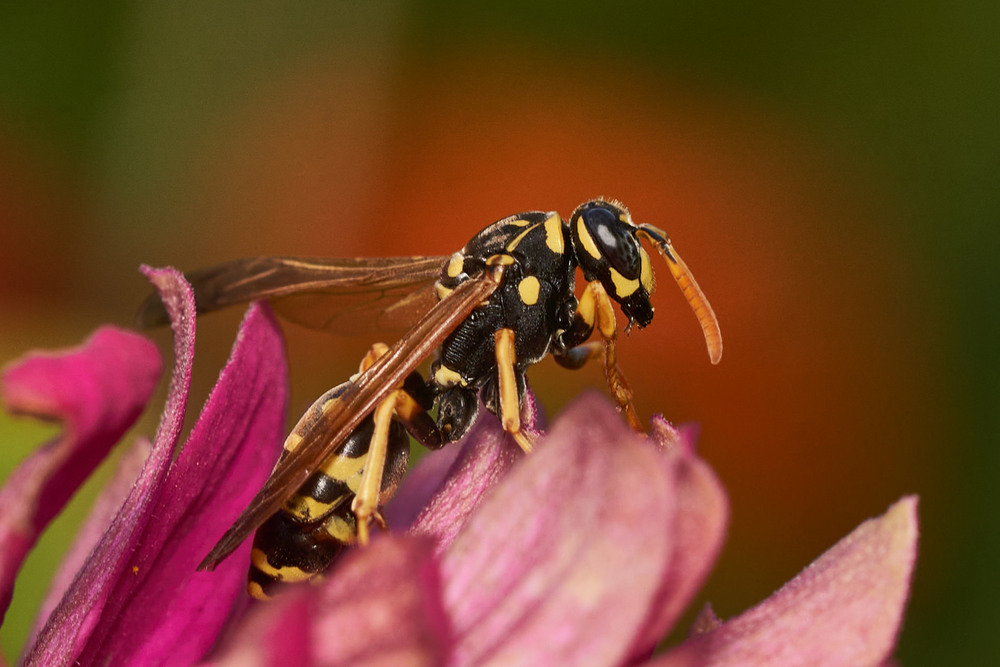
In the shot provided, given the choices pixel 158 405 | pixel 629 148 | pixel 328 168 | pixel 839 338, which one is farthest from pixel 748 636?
pixel 328 168

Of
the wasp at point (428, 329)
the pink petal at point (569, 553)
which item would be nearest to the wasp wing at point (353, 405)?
the wasp at point (428, 329)

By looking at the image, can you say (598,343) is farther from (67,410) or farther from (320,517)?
(67,410)

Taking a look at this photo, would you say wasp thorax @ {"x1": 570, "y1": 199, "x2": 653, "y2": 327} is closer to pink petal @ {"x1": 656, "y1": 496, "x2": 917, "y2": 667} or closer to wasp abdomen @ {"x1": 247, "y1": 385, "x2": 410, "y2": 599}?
wasp abdomen @ {"x1": 247, "y1": 385, "x2": 410, "y2": 599}

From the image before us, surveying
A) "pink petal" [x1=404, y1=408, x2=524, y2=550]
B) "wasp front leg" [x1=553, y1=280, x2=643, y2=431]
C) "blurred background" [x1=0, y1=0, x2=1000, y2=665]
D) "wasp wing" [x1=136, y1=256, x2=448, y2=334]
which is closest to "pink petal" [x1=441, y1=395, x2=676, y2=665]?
"pink petal" [x1=404, y1=408, x2=524, y2=550]

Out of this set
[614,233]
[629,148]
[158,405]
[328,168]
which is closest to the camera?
[614,233]

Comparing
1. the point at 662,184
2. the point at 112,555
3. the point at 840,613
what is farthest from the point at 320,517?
the point at 662,184

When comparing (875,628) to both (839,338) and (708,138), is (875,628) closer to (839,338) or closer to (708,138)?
(839,338)

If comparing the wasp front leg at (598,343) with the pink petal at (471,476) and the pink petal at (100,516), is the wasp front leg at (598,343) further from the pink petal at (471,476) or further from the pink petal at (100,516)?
the pink petal at (100,516)
